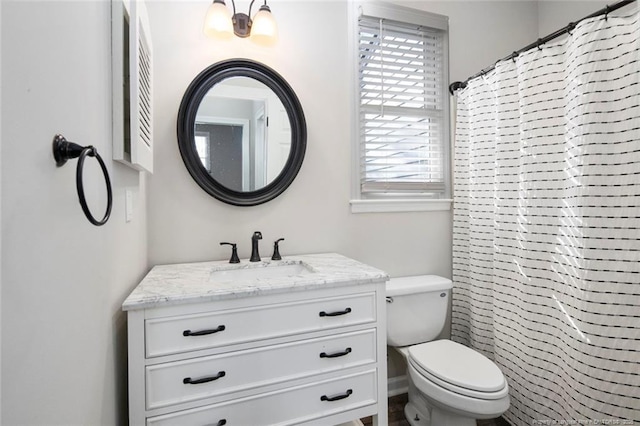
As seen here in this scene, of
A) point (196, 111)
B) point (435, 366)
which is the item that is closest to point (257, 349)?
point (435, 366)

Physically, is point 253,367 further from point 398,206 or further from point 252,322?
point 398,206

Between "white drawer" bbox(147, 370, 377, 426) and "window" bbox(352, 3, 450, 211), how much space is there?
104cm

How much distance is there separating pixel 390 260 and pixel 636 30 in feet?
5.12

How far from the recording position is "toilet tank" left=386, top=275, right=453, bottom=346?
1814 millimetres

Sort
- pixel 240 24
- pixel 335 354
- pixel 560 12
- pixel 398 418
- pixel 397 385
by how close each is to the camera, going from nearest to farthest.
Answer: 1. pixel 335 354
2. pixel 240 24
3. pixel 398 418
4. pixel 397 385
5. pixel 560 12

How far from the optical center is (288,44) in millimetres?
1854

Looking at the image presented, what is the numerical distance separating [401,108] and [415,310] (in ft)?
4.35

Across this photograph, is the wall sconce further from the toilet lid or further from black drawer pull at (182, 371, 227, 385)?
the toilet lid

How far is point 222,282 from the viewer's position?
1.34 m

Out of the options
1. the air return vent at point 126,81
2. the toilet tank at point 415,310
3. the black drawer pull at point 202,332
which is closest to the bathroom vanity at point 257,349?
the black drawer pull at point 202,332

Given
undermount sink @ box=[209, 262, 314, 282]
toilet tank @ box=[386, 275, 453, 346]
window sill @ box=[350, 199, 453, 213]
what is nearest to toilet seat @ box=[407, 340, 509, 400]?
toilet tank @ box=[386, 275, 453, 346]

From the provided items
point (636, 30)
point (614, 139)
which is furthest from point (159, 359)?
point (636, 30)

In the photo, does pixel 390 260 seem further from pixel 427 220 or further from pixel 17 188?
pixel 17 188

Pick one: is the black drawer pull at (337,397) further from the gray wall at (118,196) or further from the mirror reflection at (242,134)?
the mirror reflection at (242,134)
